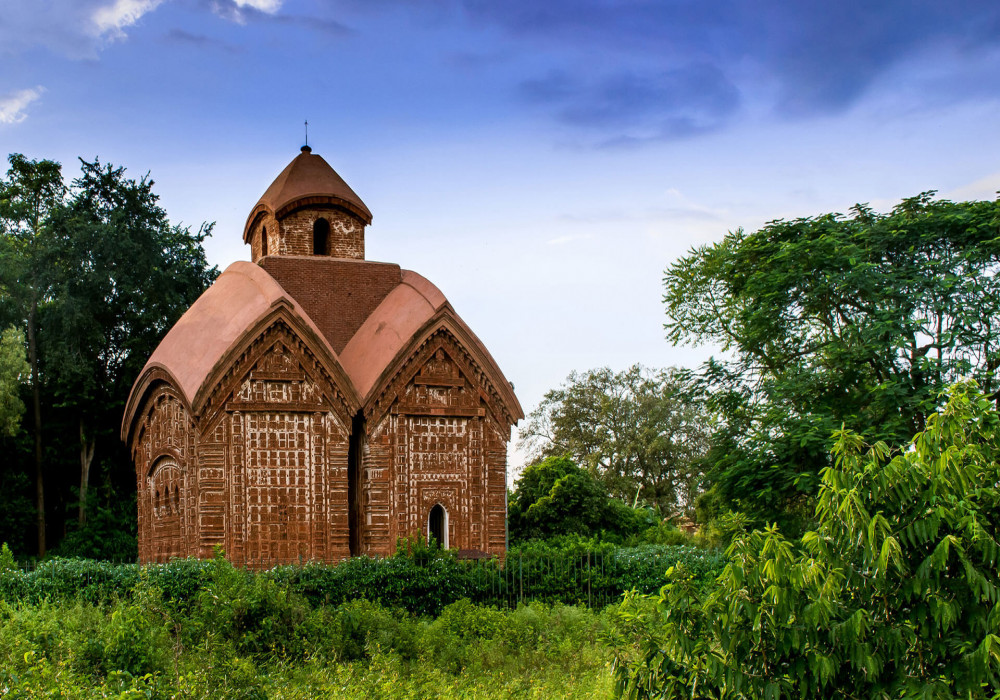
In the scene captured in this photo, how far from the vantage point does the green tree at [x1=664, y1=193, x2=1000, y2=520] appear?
19438mm

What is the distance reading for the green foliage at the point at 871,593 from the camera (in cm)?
602

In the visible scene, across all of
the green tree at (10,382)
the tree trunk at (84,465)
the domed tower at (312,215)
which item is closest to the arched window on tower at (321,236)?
the domed tower at (312,215)

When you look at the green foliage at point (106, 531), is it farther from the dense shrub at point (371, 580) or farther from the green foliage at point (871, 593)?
the green foliage at point (871, 593)

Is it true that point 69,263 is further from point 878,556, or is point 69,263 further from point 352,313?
point 878,556

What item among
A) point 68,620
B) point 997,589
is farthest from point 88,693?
point 997,589

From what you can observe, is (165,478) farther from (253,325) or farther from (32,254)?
(32,254)

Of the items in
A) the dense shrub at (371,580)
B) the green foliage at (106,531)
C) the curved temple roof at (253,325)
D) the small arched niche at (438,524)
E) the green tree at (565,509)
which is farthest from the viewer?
the green tree at (565,509)

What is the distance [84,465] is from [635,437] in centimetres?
1861

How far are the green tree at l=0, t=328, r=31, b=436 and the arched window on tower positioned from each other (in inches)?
374

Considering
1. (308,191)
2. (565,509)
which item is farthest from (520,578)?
(565,509)

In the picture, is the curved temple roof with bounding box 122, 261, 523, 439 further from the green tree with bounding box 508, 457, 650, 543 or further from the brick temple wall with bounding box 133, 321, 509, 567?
the green tree with bounding box 508, 457, 650, 543

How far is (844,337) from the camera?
20.5 meters

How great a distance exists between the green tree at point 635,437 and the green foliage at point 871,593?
A: 103 feet

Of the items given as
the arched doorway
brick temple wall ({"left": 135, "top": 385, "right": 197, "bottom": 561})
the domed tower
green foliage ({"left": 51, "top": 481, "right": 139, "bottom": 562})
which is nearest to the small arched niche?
brick temple wall ({"left": 135, "top": 385, "right": 197, "bottom": 561})
